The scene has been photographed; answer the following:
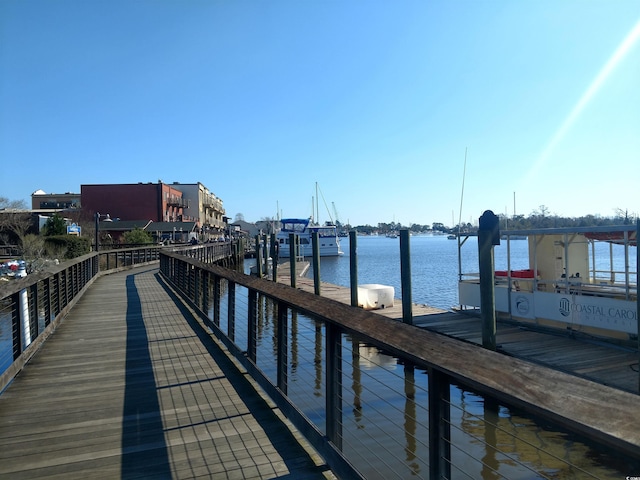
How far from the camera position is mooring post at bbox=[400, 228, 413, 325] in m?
13.0

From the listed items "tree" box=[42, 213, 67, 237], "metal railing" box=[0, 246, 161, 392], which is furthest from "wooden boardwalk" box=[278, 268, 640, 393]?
"tree" box=[42, 213, 67, 237]

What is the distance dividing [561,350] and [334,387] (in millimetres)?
9501

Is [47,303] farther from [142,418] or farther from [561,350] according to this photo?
[561,350]

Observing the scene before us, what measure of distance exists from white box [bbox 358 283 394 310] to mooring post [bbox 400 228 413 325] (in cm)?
461

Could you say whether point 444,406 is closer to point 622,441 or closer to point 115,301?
point 622,441

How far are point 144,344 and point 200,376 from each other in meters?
2.15

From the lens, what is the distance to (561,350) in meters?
10.9

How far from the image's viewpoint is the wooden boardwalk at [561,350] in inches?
360

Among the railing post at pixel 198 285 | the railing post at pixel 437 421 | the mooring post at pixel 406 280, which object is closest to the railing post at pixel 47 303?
the railing post at pixel 198 285

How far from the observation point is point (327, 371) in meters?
3.18

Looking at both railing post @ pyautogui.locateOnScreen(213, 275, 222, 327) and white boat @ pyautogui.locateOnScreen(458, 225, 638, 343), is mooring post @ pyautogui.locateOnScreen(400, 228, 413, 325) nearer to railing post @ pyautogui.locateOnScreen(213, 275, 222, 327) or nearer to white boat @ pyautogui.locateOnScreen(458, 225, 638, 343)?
white boat @ pyautogui.locateOnScreen(458, 225, 638, 343)

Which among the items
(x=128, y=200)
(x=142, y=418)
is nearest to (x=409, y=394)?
(x=142, y=418)

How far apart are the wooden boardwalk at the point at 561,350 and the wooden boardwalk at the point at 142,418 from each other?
6960 mm

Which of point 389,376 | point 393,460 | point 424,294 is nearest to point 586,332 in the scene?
point 389,376
